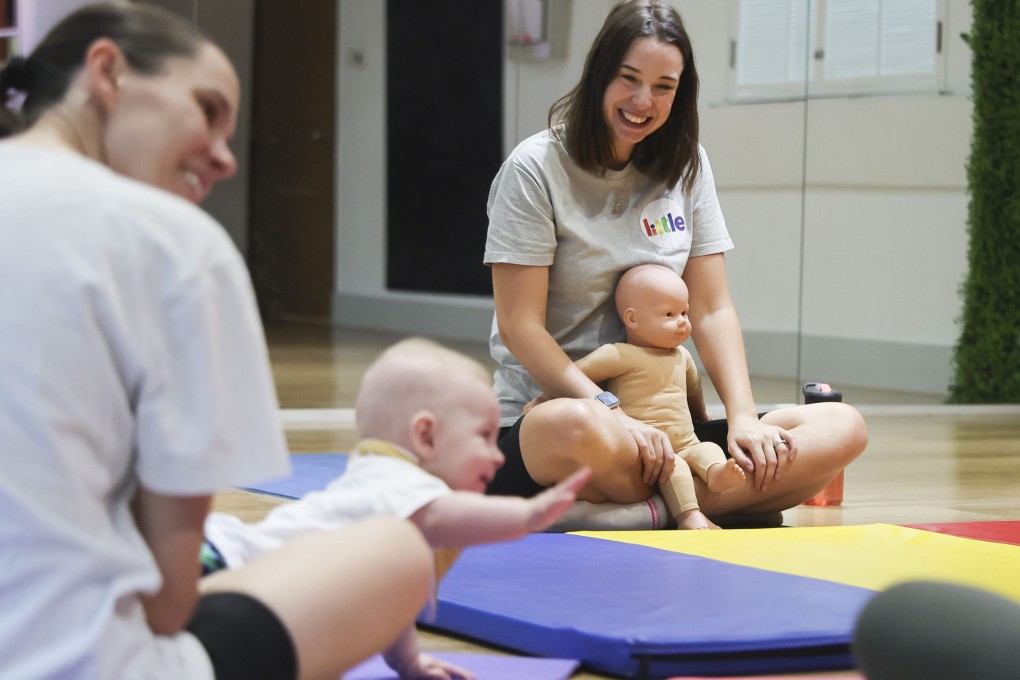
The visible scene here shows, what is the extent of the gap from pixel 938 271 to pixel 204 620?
458 centimetres

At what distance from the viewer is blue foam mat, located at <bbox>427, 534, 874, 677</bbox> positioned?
156 centimetres

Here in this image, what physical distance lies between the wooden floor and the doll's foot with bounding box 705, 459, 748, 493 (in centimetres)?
35

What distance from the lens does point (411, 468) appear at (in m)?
1.29

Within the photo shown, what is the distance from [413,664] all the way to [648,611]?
42 centimetres

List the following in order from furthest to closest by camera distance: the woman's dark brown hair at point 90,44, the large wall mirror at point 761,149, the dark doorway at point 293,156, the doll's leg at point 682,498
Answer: the large wall mirror at point 761,149
the dark doorway at point 293,156
the doll's leg at point 682,498
the woman's dark brown hair at point 90,44

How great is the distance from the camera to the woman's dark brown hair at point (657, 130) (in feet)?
8.00

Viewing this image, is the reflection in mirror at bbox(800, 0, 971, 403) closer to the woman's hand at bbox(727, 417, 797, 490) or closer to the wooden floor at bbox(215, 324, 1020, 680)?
the wooden floor at bbox(215, 324, 1020, 680)

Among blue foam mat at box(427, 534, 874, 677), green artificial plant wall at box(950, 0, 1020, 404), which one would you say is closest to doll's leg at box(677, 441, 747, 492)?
blue foam mat at box(427, 534, 874, 677)

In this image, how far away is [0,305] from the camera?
85 cm

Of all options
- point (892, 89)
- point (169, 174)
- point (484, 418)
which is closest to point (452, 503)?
point (484, 418)

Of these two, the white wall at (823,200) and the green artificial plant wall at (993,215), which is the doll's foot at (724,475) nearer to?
the white wall at (823,200)

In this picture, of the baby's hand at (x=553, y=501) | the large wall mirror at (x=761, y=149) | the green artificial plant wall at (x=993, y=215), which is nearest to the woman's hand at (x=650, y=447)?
the baby's hand at (x=553, y=501)

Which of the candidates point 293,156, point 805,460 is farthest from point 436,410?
point 293,156

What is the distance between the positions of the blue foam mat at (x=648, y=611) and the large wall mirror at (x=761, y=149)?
2.79 m
